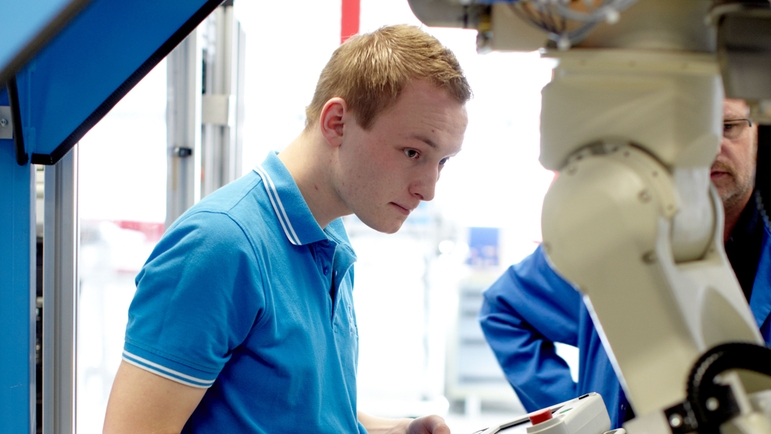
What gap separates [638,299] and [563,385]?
4.25ft

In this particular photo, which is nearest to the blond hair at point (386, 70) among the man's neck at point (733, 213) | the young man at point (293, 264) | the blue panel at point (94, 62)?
the young man at point (293, 264)

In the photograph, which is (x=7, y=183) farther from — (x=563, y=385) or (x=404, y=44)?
(x=563, y=385)

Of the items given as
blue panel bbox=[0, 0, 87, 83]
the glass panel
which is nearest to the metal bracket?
blue panel bbox=[0, 0, 87, 83]

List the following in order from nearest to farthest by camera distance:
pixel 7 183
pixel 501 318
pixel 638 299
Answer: pixel 638 299 → pixel 7 183 → pixel 501 318

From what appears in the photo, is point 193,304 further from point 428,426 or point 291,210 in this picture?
point 428,426

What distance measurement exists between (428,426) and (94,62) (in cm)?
104

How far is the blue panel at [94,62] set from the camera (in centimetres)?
132

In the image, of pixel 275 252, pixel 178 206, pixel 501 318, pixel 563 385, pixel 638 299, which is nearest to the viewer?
pixel 638 299

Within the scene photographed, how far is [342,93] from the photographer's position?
1.37 metres

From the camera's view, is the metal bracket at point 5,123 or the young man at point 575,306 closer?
the metal bracket at point 5,123

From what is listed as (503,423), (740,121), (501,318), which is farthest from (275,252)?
(740,121)

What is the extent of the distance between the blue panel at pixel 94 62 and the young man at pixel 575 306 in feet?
4.09

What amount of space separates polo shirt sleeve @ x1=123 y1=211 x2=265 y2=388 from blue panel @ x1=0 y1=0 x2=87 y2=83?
1.48 feet

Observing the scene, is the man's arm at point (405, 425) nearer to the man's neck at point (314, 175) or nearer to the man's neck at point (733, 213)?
the man's neck at point (314, 175)
